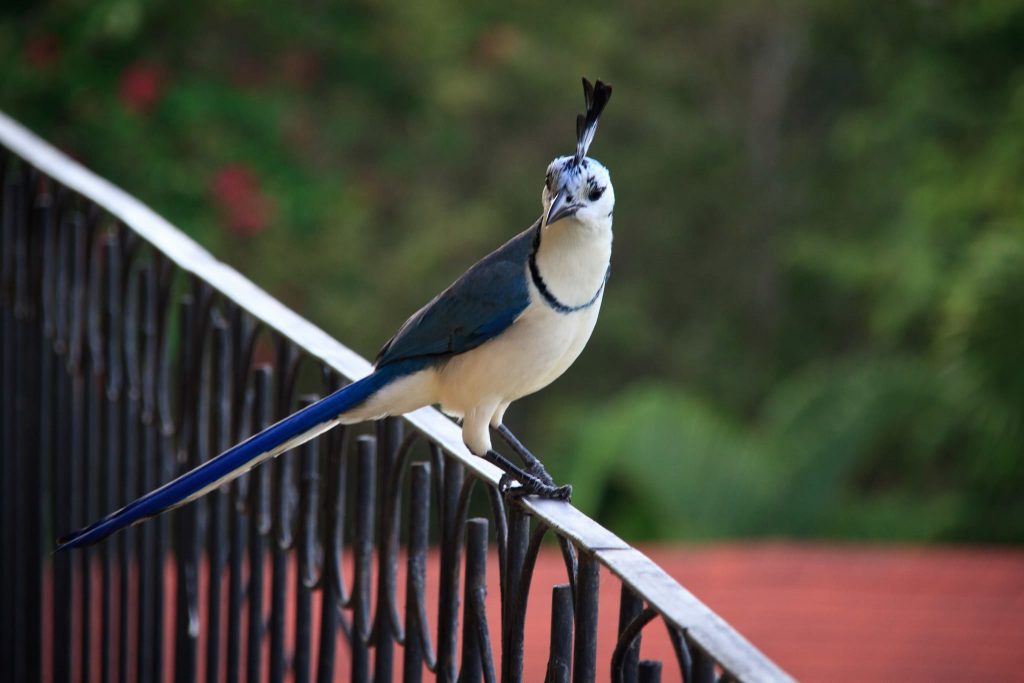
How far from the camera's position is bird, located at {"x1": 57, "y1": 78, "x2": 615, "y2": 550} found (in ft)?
7.20

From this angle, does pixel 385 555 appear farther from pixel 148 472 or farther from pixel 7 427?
pixel 7 427

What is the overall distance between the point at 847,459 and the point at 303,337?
805cm

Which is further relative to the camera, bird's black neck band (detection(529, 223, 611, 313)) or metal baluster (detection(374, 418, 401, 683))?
bird's black neck band (detection(529, 223, 611, 313))

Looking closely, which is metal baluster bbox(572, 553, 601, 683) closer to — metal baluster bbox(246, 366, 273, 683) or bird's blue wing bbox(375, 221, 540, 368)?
bird's blue wing bbox(375, 221, 540, 368)

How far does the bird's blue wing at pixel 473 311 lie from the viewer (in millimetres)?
2314

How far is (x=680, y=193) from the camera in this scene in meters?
15.7

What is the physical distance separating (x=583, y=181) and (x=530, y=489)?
480 mm

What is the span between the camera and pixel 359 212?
11.1 metres

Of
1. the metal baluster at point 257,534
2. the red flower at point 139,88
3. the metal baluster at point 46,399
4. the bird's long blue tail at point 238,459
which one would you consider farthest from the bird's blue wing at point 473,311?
the red flower at point 139,88

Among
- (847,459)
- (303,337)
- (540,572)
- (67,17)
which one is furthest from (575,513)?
(847,459)

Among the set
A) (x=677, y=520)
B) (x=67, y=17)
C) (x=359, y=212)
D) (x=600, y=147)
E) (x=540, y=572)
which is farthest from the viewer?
(x=600, y=147)

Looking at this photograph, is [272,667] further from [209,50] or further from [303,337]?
[209,50]

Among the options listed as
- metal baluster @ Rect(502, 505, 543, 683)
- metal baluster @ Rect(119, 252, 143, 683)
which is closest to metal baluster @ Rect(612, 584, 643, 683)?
metal baluster @ Rect(502, 505, 543, 683)

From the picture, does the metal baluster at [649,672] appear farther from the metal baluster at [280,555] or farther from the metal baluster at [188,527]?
the metal baluster at [188,527]
